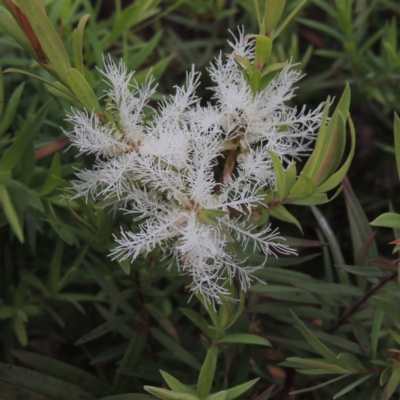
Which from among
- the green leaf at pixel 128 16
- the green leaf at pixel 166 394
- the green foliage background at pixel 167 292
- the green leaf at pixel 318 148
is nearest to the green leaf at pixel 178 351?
the green foliage background at pixel 167 292

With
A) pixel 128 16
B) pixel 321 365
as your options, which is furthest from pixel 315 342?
pixel 128 16

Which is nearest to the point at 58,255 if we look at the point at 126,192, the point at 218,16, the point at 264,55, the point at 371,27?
the point at 126,192

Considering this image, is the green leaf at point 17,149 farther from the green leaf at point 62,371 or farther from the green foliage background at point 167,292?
the green leaf at point 62,371

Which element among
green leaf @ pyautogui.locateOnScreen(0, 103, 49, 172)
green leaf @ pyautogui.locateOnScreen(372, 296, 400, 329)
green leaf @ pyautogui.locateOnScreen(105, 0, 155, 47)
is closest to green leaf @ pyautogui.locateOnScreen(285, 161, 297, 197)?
green leaf @ pyautogui.locateOnScreen(372, 296, 400, 329)

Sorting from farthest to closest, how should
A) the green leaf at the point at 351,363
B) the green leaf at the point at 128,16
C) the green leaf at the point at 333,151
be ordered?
1. the green leaf at the point at 128,16
2. the green leaf at the point at 351,363
3. the green leaf at the point at 333,151

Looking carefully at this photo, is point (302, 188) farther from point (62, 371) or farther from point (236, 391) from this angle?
point (62, 371)

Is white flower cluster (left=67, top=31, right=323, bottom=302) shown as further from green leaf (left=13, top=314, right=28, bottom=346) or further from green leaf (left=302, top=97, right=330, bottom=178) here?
green leaf (left=13, top=314, right=28, bottom=346)

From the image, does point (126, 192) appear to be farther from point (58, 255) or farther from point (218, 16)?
point (218, 16)
